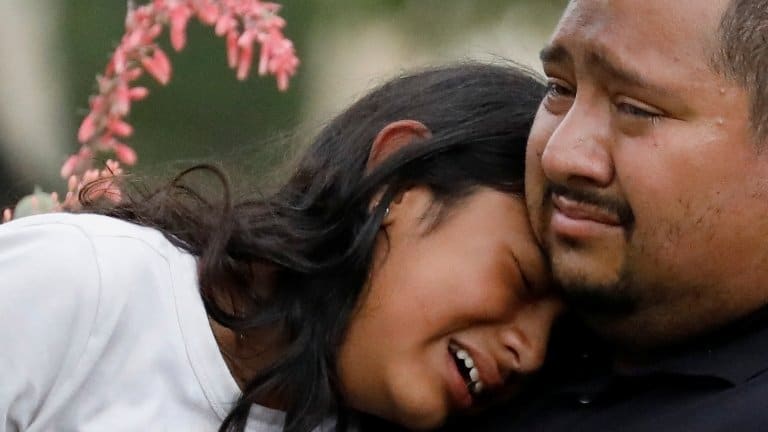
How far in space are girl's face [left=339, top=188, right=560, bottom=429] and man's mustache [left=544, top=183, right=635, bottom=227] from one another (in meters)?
0.16

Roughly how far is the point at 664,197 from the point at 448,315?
33cm

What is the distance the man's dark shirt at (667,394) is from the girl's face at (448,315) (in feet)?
0.18

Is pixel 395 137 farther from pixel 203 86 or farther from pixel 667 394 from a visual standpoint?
pixel 203 86

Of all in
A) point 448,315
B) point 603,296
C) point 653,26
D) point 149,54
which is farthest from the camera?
point 149,54

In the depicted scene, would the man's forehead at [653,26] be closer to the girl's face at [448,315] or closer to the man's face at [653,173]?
the man's face at [653,173]

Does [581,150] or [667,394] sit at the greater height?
[581,150]

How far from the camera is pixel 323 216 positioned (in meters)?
1.69

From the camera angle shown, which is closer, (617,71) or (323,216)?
(617,71)

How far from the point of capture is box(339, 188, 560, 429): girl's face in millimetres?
1562

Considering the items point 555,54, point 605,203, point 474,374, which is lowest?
point 474,374

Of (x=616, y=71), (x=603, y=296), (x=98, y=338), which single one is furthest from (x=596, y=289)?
(x=98, y=338)

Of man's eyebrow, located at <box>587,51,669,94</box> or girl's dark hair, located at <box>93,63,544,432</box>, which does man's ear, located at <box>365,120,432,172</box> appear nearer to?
girl's dark hair, located at <box>93,63,544,432</box>

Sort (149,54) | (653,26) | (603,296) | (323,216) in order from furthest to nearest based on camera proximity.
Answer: (149,54), (323,216), (603,296), (653,26)

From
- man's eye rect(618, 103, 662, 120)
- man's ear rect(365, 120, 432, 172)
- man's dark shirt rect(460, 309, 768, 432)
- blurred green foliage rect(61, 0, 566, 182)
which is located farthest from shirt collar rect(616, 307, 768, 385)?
blurred green foliage rect(61, 0, 566, 182)
